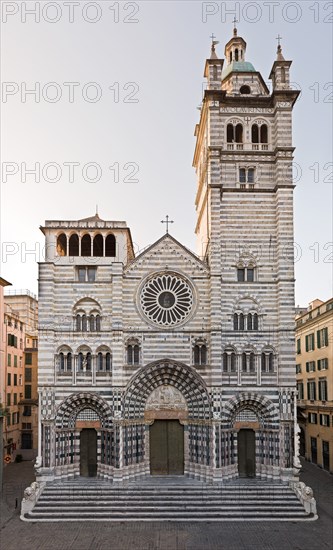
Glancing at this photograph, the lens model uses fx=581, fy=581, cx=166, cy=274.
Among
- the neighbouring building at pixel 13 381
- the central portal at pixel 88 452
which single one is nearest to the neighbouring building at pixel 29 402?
the neighbouring building at pixel 13 381

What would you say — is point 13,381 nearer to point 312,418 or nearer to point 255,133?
point 312,418

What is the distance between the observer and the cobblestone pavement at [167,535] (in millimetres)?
22234

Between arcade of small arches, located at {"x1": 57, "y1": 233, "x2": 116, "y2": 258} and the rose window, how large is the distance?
3097 millimetres

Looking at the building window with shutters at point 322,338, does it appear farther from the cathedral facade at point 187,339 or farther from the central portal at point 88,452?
the central portal at point 88,452

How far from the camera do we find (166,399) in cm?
3066

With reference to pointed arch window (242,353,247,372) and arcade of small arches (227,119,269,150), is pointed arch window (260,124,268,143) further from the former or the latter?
pointed arch window (242,353,247,372)

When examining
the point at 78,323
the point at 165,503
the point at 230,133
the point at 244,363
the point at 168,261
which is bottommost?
the point at 165,503

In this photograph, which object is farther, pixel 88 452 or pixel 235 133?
pixel 235 133

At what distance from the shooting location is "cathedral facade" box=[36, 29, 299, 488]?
2961 cm

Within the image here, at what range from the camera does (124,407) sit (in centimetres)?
2969

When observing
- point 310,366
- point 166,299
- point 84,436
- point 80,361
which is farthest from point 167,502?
point 310,366

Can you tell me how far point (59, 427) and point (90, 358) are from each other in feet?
12.5

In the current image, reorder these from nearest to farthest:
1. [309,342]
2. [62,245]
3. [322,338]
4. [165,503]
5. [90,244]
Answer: [165,503] < [90,244] < [62,245] < [322,338] < [309,342]

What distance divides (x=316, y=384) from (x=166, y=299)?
14.4 metres
